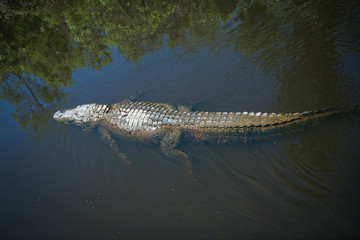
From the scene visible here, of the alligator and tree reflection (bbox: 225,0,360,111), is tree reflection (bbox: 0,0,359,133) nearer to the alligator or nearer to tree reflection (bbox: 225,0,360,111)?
tree reflection (bbox: 225,0,360,111)

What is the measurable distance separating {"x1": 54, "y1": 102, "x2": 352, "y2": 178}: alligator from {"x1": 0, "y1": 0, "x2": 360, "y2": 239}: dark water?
0.78 ft

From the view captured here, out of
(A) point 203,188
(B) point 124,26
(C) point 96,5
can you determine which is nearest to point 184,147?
(A) point 203,188

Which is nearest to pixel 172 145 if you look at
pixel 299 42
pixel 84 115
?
pixel 84 115

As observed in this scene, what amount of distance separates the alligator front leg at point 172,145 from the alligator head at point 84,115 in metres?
2.18

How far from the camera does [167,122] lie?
14.7 feet

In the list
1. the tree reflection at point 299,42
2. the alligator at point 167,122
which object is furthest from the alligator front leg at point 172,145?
the tree reflection at point 299,42

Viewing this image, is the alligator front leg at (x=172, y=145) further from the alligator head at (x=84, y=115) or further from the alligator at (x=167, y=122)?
the alligator head at (x=84, y=115)

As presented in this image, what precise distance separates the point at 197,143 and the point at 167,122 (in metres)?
0.84

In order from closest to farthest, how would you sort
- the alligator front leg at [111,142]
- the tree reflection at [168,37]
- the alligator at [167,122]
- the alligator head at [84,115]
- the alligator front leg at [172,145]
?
the alligator at [167,122] < the alligator front leg at [172,145] < the alligator front leg at [111,142] < the tree reflection at [168,37] < the alligator head at [84,115]

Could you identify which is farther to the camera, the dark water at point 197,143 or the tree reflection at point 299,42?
the tree reflection at point 299,42

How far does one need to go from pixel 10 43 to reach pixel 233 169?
39.3 ft

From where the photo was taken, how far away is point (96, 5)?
10.5m

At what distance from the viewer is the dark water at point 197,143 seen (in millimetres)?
3082

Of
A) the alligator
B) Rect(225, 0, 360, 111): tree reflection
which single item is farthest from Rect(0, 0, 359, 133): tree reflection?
the alligator
